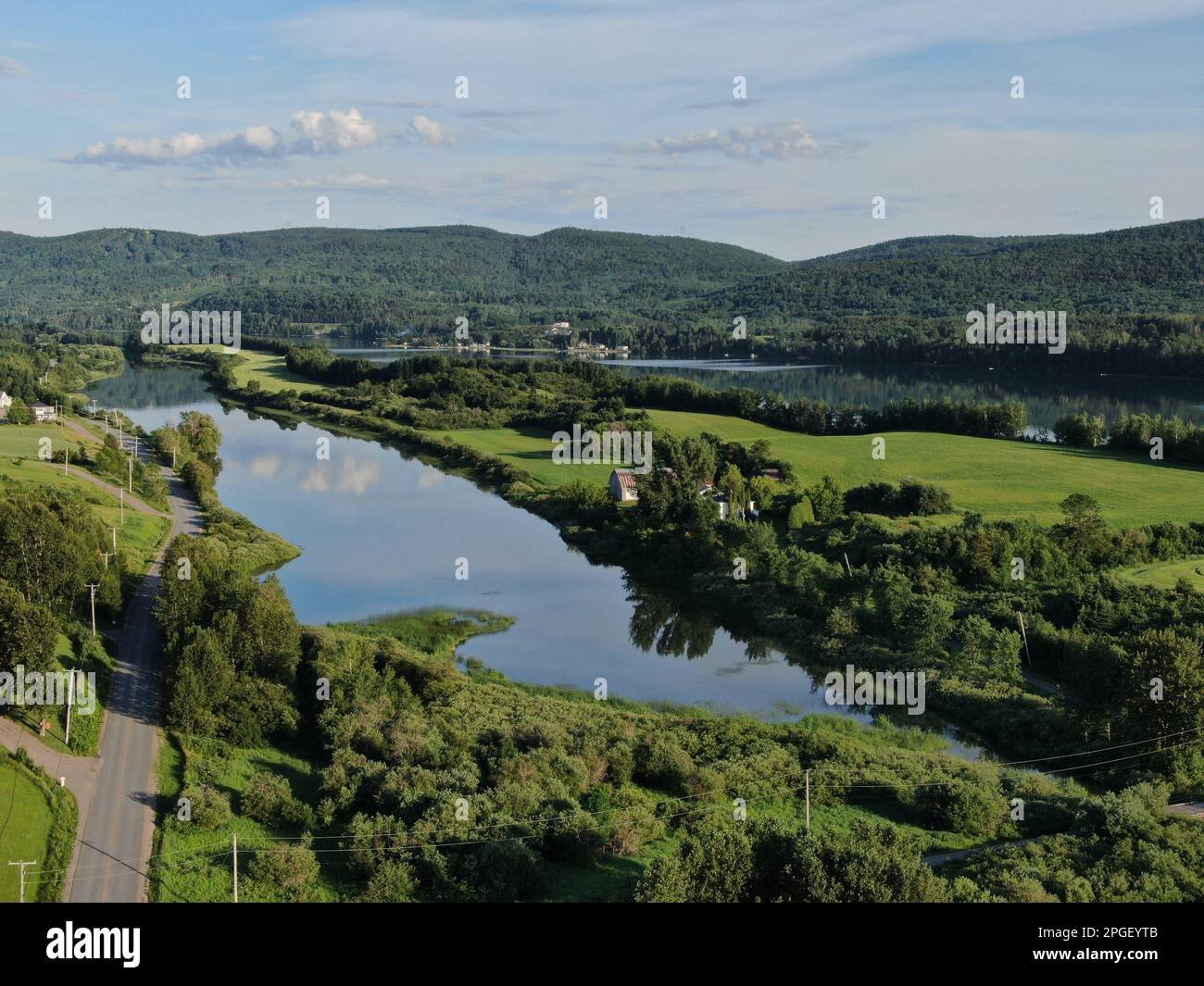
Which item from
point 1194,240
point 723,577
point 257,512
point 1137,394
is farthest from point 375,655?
point 1194,240

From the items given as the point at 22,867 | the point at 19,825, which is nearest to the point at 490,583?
the point at 19,825

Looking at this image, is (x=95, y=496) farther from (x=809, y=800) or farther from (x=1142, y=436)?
(x=1142, y=436)

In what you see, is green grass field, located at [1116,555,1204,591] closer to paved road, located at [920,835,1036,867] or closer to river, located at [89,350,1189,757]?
river, located at [89,350,1189,757]

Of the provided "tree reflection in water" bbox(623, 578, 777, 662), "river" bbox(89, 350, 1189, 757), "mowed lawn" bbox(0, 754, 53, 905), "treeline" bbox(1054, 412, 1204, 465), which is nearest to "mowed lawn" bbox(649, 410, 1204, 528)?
"treeline" bbox(1054, 412, 1204, 465)

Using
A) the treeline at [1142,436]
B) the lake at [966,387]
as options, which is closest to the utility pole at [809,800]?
the treeline at [1142,436]

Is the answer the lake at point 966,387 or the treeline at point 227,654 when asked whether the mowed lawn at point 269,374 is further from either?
the treeline at point 227,654

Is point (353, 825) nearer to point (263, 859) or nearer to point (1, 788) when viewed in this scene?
point (263, 859)

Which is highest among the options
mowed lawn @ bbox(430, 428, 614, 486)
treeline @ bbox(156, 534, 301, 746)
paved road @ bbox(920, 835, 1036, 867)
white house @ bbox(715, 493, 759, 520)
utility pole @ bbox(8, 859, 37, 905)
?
mowed lawn @ bbox(430, 428, 614, 486)
